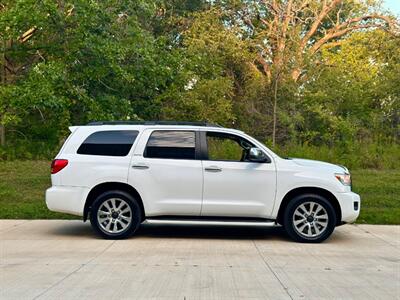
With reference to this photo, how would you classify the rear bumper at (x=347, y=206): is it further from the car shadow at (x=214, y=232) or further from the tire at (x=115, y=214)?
the tire at (x=115, y=214)

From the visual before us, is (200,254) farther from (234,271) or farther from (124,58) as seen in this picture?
(124,58)

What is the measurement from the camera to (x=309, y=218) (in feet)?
31.5

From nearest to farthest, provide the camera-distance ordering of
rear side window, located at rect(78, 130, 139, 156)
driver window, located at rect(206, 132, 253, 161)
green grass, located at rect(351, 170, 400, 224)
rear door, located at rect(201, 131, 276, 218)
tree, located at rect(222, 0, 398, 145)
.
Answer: rear door, located at rect(201, 131, 276, 218)
rear side window, located at rect(78, 130, 139, 156)
driver window, located at rect(206, 132, 253, 161)
green grass, located at rect(351, 170, 400, 224)
tree, located at rect(222, 0, 398, 145)

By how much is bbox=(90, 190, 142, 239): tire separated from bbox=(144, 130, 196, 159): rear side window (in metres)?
0.85

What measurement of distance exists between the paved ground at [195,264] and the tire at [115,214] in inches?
8.5

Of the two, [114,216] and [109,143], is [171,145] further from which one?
[114,216]

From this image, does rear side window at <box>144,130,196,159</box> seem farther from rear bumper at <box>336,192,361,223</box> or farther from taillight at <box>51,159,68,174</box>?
rear bumper at <box>336,192,361,223</box>

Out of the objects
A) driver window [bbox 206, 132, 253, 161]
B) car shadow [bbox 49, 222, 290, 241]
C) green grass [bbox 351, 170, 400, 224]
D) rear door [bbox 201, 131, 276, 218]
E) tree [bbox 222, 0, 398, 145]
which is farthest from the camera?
tree [bbox 222, 0, 398, 145]

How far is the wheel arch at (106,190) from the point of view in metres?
9.63

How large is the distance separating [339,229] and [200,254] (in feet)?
12.5

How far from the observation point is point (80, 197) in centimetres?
956

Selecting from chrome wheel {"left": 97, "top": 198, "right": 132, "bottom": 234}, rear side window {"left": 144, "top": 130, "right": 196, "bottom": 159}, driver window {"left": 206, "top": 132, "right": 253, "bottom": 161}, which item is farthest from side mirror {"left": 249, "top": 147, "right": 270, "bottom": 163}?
chrome wheel {"left": 97, "top": 198, "right": 132, "bottom": 234}

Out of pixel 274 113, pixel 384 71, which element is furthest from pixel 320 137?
pixel 384 71

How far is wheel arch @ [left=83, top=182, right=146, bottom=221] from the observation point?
9.63 metres
